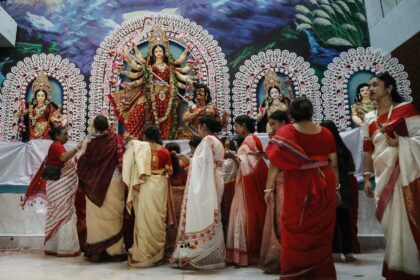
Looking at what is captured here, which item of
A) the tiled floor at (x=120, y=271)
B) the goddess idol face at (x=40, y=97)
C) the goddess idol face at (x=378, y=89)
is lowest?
the tiled floor at (x=120, y=271)

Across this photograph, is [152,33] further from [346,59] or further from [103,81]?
[346,59]

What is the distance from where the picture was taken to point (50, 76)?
6.32 metres

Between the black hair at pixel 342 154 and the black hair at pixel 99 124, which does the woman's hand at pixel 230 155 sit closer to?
the black hair at pixel 342 154

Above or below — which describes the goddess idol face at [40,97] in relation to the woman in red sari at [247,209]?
above

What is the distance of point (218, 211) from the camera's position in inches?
113

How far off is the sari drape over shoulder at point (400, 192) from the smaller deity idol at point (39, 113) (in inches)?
198

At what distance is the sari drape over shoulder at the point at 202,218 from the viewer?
2.79m

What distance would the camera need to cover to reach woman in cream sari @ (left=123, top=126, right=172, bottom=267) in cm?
300

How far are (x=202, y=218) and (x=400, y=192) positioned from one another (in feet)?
4.67

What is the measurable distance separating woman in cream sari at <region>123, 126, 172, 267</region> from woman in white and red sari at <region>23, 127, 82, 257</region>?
33.5 inches

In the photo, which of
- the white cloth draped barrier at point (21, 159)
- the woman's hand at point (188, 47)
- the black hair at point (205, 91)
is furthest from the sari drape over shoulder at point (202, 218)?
the woman's hand at point (188, 47)

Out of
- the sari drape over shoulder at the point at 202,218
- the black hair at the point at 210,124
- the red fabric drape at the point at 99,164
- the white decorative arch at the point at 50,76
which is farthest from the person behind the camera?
the white decorative arch at the point at 50,76

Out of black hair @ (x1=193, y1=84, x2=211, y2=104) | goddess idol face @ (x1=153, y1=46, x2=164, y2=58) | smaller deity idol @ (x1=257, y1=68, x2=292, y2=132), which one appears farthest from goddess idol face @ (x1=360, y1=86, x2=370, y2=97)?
goddess idol face @ (x1=153, y1=46, x2=164, y2=58)

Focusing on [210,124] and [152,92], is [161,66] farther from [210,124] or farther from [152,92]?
[210,124]
